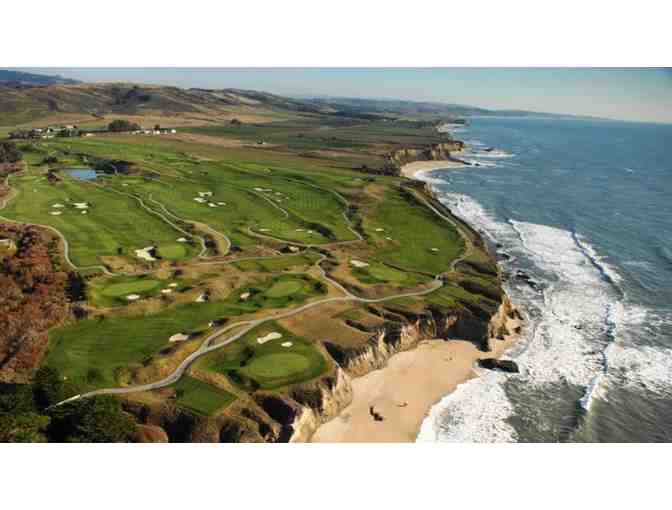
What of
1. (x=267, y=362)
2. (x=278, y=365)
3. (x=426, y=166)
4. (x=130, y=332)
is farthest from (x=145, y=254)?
(x=426, y=166)

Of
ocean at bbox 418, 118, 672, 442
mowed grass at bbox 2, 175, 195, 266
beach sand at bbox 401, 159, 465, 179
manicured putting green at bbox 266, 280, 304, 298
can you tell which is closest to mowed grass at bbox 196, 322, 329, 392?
manicured putting green at bbox 266, 280, 304, 298

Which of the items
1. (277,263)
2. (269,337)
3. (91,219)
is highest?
(91,219)

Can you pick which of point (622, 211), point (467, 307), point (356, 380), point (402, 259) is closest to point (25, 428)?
point (356, 380)

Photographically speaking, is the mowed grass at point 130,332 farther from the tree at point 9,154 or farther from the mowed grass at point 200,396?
the tree at point 9,154

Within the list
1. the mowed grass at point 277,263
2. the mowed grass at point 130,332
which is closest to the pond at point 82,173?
the mowed grass at point 277,263

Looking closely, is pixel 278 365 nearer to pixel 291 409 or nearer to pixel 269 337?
pixel 269 337

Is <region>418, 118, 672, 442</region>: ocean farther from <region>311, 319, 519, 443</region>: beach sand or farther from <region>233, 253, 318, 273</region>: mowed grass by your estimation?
<region>233, 253, 318, 273</region>: mowed grass
